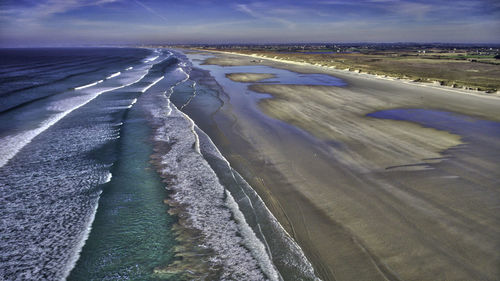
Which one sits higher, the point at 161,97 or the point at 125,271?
the point at 161,97

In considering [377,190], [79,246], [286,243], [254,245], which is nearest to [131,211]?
[79,246]

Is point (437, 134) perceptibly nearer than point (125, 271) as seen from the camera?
No

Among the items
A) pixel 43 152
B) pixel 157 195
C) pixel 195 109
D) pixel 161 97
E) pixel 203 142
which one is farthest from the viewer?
pixel 161 97

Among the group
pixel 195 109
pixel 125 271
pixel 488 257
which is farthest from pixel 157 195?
pixel 195 109

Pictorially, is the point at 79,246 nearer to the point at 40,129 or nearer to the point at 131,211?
the point at 131,211

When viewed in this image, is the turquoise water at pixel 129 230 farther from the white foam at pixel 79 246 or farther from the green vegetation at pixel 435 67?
the green vegetation at pixel 435 67

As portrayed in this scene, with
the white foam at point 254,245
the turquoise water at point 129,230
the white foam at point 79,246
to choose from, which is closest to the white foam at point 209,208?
the white foam at point 254,245

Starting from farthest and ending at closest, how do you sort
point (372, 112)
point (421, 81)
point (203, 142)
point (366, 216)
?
point (421, 81)
point (372, 112)
point (203, 142)
point (366, 216)

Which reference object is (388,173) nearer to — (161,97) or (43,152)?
(43,152)
